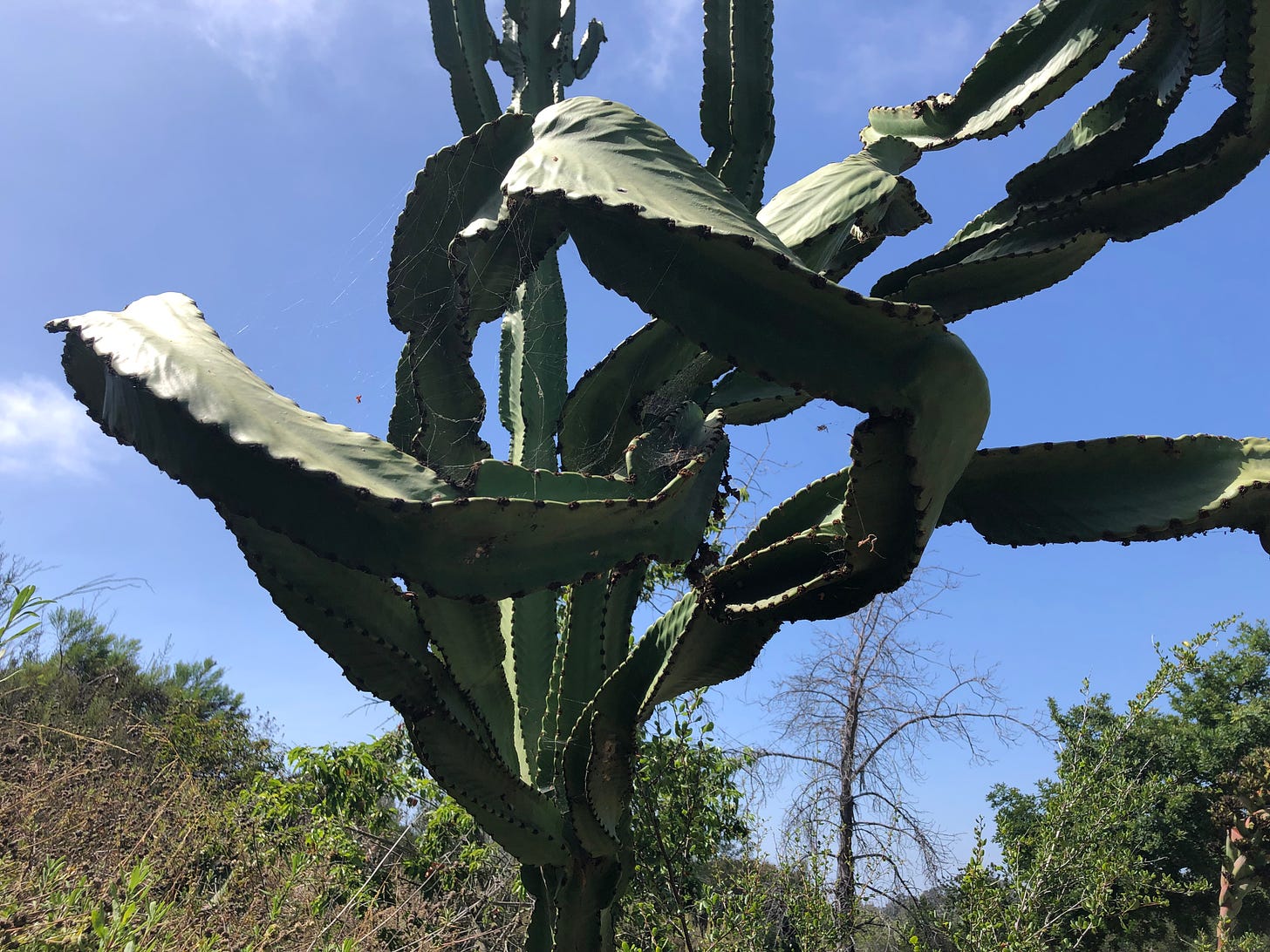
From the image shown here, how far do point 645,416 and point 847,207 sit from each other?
757 millimetres

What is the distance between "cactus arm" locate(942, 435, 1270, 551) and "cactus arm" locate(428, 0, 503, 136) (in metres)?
2.17

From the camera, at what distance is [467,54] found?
2.98 meters

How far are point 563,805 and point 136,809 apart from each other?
275 centimetres

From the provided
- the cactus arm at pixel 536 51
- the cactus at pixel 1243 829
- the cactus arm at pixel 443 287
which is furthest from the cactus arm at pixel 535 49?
the cactus at pixel 1243 829

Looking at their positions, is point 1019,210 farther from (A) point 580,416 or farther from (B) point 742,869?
(B) point 742,869

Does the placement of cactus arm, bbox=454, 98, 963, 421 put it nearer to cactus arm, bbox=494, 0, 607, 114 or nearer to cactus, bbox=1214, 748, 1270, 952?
cactus arm, bbox=494, 0, 607, 114

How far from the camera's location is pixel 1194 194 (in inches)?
82.1

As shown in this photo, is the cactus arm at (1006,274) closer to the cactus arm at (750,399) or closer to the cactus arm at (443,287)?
the cactus arm at (750,399)

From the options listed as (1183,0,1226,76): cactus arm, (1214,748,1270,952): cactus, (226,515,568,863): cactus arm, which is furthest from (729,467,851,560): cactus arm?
(1214,748,1270,952): cactus

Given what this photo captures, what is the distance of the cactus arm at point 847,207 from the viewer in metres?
2.11

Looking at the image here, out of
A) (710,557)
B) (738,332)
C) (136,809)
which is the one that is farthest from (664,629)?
(136,809)

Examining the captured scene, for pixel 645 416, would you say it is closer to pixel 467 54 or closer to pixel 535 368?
pixel 535 368

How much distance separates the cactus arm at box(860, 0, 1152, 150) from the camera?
209 centimetres

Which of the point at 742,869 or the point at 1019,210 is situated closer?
the point at 1019,210
